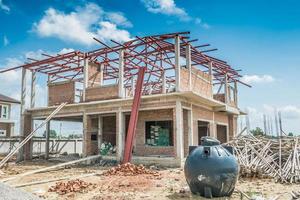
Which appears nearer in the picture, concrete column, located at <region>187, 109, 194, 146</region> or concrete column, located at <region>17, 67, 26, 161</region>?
concrete column, located at <region>187, 109, 194, 146</region>

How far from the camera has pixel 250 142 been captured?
1305 cm

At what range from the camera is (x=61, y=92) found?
20.6 metres

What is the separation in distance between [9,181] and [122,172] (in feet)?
14.3

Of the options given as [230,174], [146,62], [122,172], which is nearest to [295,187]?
[230,174]

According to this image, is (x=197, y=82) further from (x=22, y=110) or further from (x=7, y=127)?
(x=7, y=127)

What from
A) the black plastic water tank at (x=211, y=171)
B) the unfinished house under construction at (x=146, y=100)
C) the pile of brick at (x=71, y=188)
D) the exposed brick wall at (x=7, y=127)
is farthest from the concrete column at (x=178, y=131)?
the exposed brick wall at (x=7, y=127)

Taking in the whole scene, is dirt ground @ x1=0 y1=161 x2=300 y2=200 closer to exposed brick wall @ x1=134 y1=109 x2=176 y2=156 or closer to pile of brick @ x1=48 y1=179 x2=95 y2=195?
pile of brick @ x1=48 y1=179 x2=95 y2=195

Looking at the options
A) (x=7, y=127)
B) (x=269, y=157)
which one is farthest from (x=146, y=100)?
(x=7, y=127)

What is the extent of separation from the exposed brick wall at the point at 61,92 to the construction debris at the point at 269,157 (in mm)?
11423

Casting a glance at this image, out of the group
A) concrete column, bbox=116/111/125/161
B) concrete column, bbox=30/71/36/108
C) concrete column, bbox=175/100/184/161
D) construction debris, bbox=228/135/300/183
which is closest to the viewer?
construction debris, bbox=228/135/300/183

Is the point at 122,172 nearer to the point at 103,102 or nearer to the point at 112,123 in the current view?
the point at 103,102

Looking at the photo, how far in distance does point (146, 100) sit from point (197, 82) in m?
3.70

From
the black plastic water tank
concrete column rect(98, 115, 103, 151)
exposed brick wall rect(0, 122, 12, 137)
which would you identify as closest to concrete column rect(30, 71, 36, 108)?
concrete column rect(98, 115, 103, 151)

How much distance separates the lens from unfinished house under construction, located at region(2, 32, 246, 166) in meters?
15.5
